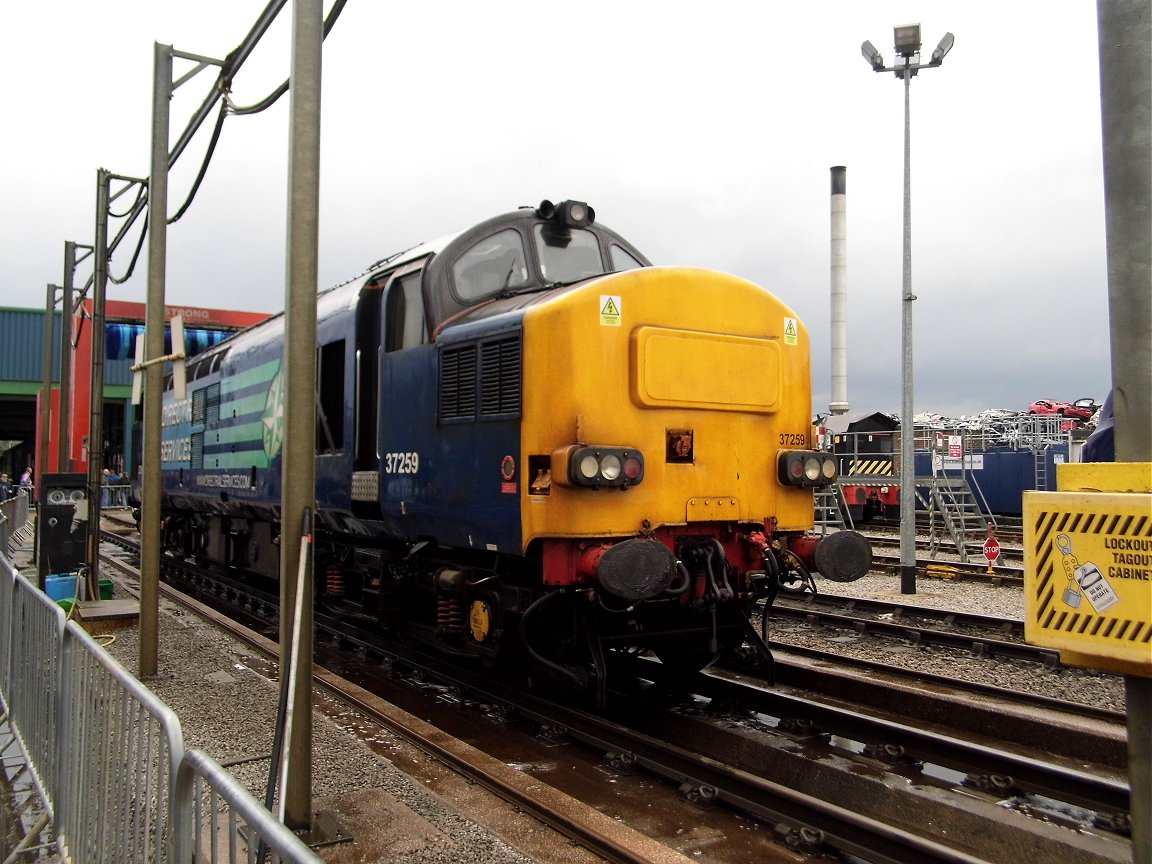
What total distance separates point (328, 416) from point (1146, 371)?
7.25 m

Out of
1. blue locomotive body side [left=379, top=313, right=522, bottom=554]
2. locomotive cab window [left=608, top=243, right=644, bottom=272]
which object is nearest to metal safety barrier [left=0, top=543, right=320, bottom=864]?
blue locomotive body side [left=379, top=313, right=522, bottom=554]

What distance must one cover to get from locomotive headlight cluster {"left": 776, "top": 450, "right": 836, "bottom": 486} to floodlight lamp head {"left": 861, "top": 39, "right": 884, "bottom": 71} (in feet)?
34.6

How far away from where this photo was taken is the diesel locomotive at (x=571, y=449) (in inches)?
237

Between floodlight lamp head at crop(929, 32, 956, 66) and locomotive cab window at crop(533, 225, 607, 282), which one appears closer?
locomotive cab window at crop(533, 225, 607, 282)

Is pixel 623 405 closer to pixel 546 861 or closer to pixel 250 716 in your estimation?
pixel 546 861

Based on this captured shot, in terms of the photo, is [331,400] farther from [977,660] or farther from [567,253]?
[977,660]

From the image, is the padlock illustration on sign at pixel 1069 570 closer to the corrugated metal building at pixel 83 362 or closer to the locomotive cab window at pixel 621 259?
the locomotive cab window at pixel 621 259

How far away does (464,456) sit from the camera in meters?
6.68

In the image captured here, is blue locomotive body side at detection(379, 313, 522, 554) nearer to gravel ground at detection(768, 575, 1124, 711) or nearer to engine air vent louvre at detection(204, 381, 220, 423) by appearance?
gravel ground at detection(768, 575, 1124, 711)

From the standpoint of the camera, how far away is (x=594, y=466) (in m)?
5.85

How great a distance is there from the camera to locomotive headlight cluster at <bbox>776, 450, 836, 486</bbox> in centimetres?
691

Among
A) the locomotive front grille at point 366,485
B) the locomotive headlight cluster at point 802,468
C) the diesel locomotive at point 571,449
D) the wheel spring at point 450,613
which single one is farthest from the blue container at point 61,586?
the locomotive headlight cluster at point 802,468

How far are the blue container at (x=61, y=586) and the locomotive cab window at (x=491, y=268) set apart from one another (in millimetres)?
6735

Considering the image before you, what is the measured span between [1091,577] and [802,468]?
4095 mm
